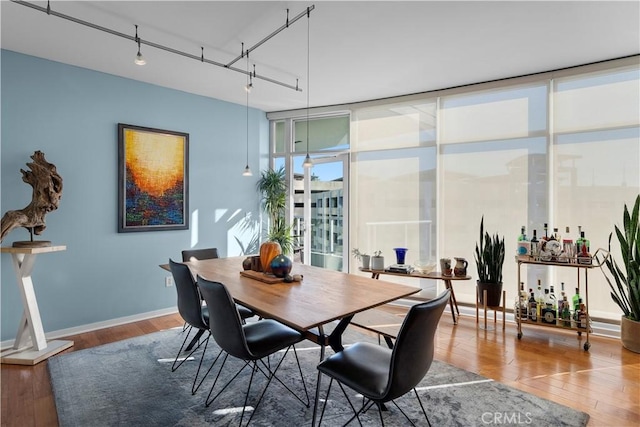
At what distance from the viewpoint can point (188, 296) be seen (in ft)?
8.11

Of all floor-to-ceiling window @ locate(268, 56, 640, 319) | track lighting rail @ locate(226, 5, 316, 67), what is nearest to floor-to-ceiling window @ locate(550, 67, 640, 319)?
floor-to-ceiling window @ locate(268, 56, 640, 319)

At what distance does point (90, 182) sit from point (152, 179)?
63 centimetres

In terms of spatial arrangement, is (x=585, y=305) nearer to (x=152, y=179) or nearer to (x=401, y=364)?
(x=401, y=364)

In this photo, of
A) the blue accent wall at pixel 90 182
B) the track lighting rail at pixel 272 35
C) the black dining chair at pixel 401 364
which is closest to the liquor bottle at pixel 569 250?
the black dining chair at pixel 401 364

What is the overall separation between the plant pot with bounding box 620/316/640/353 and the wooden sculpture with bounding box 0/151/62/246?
210 inches

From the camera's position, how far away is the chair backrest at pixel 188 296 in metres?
2.38

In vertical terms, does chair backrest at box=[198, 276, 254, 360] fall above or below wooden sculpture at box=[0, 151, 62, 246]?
below

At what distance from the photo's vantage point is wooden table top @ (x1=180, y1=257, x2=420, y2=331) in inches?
68.4

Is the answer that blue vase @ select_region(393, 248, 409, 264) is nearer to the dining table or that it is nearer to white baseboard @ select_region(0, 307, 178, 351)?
the dining table

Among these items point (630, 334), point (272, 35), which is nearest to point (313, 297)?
point (272, 35)

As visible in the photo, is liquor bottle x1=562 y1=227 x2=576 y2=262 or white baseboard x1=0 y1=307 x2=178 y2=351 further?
white baseboard x1=0 y1=307 x2=178 y2=351

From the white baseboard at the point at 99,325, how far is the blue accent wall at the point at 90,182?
0.04 meters

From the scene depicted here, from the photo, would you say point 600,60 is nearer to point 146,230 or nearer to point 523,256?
point 523,256

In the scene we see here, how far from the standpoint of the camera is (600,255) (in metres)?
3.67
